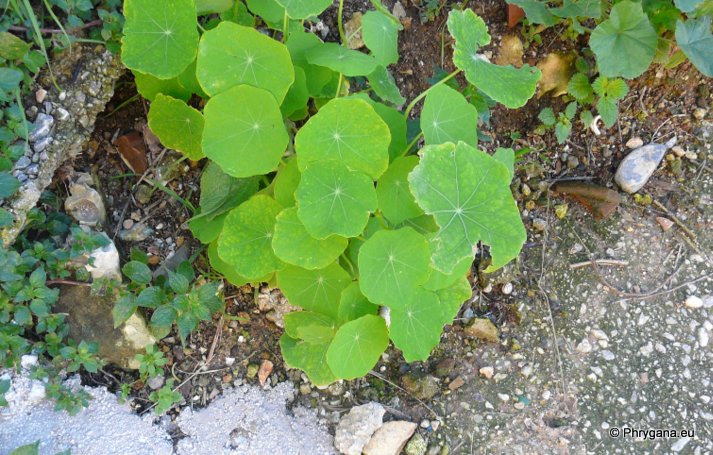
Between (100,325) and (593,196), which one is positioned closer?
(100,325)

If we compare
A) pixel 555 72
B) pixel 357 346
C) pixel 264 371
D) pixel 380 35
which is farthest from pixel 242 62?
pixel 555 72

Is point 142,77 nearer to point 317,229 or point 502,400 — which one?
point 317,229

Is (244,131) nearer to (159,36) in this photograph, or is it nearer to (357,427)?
(159,36)

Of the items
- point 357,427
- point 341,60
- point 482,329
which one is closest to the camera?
point 341,60

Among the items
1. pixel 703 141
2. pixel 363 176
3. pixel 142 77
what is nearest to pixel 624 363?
pixel 703 141

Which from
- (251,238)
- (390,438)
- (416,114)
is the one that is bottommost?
(390,438)

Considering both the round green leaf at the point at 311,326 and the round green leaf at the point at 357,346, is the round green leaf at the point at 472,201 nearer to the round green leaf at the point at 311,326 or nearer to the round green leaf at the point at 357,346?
the round green leaf at the point at 357,346

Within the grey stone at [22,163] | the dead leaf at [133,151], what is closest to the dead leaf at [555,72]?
the dead leaf at [133,151]
